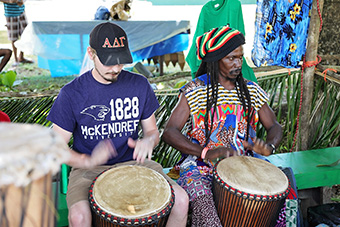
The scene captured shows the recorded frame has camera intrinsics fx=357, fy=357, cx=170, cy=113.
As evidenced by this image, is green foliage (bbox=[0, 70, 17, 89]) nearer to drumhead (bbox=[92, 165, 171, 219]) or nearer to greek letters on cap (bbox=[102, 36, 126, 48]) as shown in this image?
greek letters on cap (bbox=[102, 36, 126, 48])

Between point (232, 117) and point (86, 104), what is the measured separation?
1049mm

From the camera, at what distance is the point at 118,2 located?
6.51 meters

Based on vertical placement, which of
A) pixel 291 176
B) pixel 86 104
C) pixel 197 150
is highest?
pixel 86 104

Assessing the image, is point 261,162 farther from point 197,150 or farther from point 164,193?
point 164,193

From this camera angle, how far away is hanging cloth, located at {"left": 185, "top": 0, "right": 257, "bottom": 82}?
10.3 feet

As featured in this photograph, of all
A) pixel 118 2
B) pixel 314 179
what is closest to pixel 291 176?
pixel 314 179

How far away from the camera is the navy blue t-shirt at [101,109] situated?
2184mm

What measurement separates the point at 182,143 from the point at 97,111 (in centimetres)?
63

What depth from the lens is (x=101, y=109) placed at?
2232mm

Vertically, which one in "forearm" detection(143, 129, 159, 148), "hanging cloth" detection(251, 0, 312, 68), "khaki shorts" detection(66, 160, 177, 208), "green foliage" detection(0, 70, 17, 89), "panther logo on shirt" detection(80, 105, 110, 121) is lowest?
"green foliage" detection(0, 70, 17, 89)

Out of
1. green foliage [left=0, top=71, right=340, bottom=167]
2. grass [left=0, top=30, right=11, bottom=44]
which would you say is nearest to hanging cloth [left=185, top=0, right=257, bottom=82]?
green foliage [left=0, top=71, right=340, bottom=167]

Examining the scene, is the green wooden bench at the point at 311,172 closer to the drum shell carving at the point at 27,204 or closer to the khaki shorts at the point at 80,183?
the khaki shorts at the point at 80,183

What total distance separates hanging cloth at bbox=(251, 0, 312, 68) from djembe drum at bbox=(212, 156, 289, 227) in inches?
63.6

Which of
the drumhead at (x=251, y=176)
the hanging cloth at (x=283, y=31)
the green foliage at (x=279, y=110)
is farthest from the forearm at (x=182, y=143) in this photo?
the hanging cloth at (x=283, y=31)
